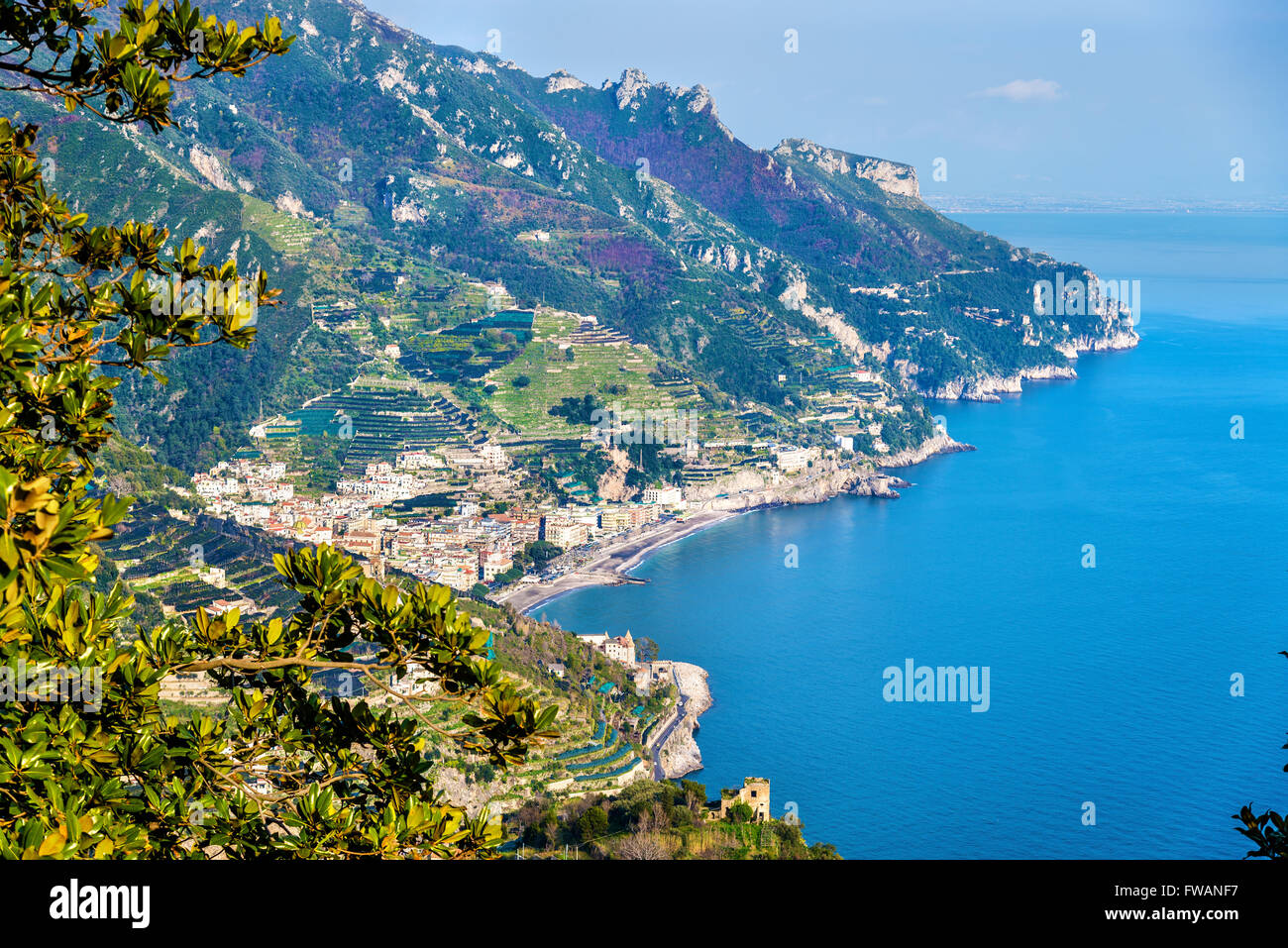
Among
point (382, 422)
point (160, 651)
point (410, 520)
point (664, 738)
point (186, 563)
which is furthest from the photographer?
point (382, 422)

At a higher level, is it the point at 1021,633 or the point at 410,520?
the point at 410,520

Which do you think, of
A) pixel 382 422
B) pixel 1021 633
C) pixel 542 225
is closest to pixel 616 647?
pixel 1021 633

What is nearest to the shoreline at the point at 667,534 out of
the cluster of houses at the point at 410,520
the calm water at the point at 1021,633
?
→ the calm water at the point at 1021,633

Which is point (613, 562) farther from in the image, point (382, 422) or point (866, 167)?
point (866, 167)

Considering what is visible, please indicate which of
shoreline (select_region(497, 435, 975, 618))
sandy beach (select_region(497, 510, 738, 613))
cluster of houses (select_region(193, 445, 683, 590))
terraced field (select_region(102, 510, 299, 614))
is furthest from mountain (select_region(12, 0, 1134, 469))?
terraced field (select_region(102, 510, 299, 614))

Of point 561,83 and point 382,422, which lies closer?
point 382,422

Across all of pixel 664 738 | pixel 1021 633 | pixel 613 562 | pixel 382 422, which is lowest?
pixel 664 738

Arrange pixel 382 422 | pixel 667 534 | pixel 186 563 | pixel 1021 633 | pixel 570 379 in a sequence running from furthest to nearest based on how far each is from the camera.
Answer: pixel 570 379 → pixel 382 422 → pixel 667 534 → pixel 1021 633 → pixel 186 563
